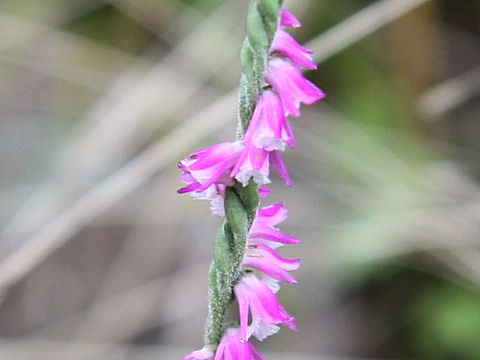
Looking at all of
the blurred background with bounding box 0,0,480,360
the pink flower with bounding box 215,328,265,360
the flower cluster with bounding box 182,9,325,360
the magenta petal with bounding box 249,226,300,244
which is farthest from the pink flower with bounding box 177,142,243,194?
the blurred background with bounding box 0,0,480,360

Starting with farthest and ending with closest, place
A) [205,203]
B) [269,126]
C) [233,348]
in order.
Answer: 1. [205,203]
2. [233,348]
3. [269,126]

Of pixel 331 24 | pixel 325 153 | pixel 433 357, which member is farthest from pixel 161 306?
pixel 331 24

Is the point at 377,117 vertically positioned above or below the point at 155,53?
below

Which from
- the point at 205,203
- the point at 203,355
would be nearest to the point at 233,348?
the point at 203,355

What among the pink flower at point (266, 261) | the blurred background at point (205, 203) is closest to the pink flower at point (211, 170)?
the pink flower at point (266, 261)

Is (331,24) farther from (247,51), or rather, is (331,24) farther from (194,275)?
(247,51)

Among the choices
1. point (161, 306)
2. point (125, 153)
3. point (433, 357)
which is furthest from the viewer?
point (125, 153)

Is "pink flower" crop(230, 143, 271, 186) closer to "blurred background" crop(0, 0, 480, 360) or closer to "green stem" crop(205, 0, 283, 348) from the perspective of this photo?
"green stem" crop(205, 0, 283, 348)

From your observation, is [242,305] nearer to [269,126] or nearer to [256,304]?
[256,304]
